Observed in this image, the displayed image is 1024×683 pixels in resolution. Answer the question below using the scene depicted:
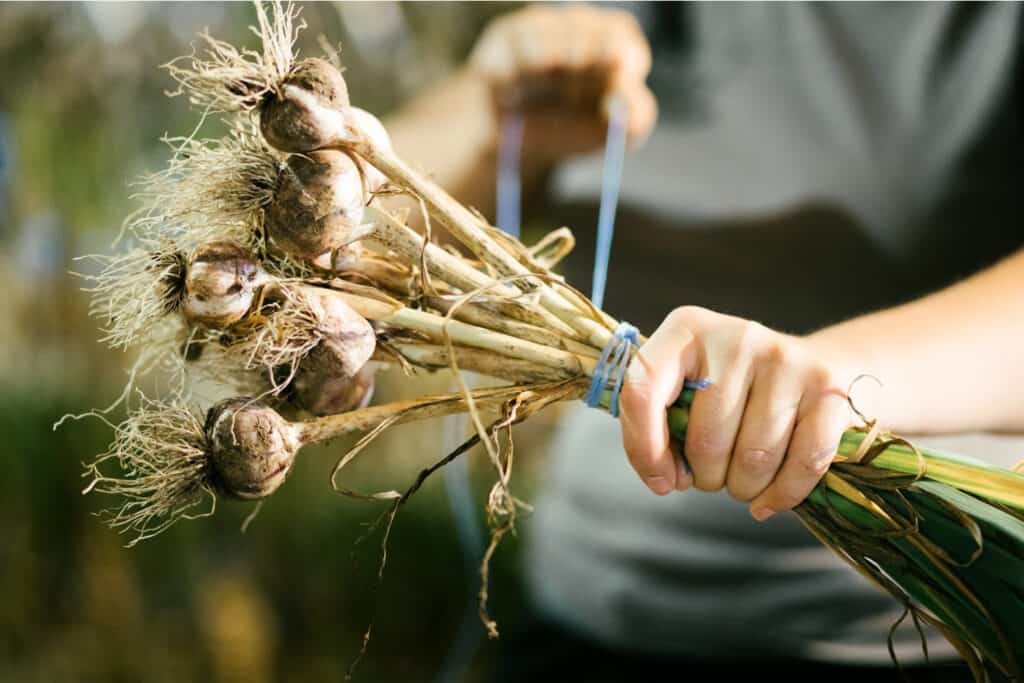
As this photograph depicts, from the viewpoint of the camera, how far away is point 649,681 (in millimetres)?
1070

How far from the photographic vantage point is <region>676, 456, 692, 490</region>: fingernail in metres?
0.56

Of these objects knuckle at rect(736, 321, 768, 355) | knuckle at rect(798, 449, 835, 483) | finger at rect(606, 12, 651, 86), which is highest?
finger at rect(606, 12, 651, 86)

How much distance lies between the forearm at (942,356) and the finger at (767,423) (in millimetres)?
72

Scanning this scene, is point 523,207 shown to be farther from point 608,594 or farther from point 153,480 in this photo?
point 153,480

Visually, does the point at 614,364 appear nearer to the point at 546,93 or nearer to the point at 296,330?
the point at 296,330

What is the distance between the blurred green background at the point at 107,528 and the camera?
6.77 feet

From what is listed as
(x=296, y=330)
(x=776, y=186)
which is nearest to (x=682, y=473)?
(x=296, y=330)

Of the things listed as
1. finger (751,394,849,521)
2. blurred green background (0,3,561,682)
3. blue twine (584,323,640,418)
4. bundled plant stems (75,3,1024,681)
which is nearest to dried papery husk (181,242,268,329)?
bundled plant stems (75,3,1024,681)

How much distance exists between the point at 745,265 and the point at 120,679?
1812 millimetres

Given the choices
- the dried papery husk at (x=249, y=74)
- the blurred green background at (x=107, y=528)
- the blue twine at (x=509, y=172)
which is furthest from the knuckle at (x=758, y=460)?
the blurred green background at (x=107, y=528)

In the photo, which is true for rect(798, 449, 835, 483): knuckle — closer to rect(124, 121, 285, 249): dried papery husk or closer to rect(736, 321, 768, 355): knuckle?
rect(736, 321, 768, 355): knuckle

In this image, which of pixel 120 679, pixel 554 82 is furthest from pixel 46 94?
pixel 554 82

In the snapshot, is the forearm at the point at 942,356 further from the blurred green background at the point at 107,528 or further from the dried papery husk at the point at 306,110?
the blurred green background at the point at 107,528

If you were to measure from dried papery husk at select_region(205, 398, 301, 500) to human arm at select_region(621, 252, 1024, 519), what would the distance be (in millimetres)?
206
